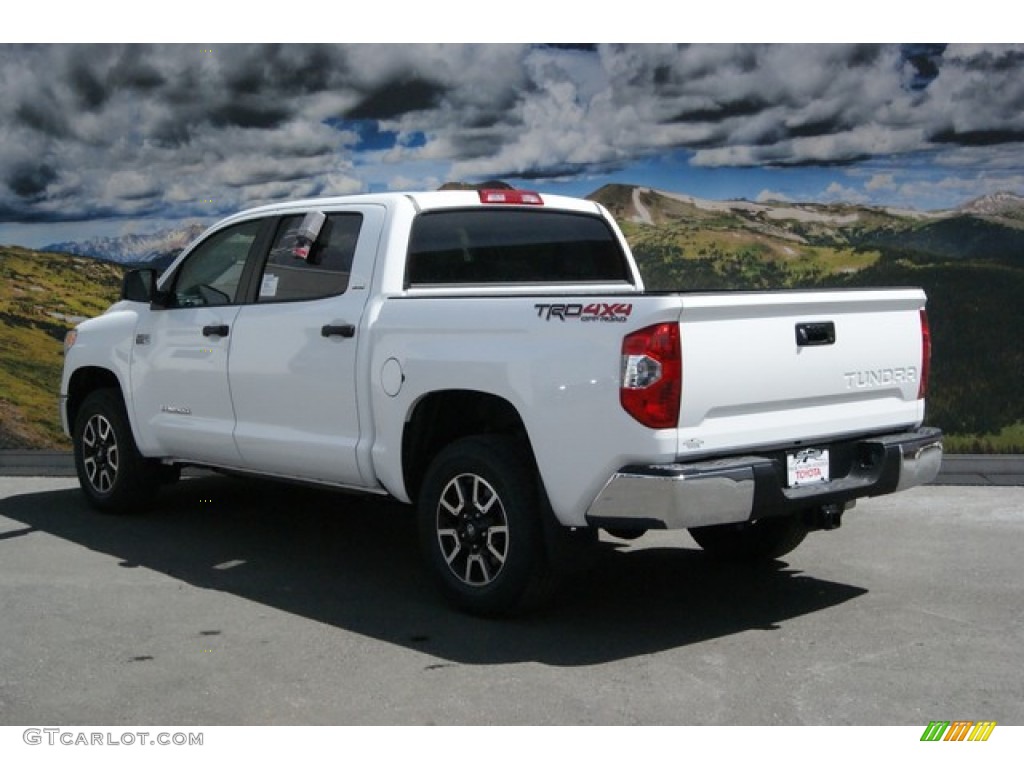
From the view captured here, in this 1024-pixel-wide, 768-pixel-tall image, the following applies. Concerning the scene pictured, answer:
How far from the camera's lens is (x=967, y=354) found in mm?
10906

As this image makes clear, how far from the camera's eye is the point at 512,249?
7.12m

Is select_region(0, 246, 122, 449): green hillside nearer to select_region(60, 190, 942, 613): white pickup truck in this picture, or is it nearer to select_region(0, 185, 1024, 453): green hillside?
select_region(0, 185, 1024, 453): green hillside

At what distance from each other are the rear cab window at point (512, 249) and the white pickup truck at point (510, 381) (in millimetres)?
12

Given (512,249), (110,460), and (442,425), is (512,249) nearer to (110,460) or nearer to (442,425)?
(442,425)

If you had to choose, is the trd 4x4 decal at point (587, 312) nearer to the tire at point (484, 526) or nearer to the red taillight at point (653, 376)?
the red taillight at point (653, 376)

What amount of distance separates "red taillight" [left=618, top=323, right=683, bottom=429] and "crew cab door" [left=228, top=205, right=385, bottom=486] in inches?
66.0

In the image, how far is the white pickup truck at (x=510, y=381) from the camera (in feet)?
17.3

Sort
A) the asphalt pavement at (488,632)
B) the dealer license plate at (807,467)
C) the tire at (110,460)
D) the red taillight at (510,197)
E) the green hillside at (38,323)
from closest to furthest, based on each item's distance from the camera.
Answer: the asphalt pavement at (488,632)
the dealer license plate at (807,467)
the red taillight at (510,197)
the tire at (110,460)
the green hillside at (38,323)

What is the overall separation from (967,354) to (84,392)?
6826mm

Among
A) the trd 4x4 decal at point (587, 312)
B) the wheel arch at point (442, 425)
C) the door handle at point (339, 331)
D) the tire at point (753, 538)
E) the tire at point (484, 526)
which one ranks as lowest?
the tire at point (753, 538)

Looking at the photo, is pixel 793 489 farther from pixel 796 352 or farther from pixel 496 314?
pixel 496 314

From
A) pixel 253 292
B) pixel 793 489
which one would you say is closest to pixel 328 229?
pixel 253 292
